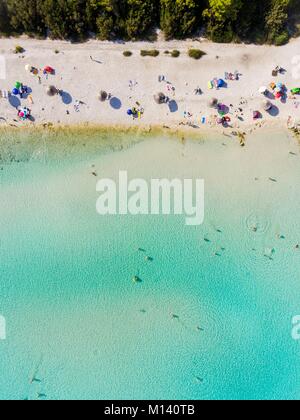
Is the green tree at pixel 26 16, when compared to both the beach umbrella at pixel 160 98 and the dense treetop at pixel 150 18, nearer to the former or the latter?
the dense treetop at pixel 150 18

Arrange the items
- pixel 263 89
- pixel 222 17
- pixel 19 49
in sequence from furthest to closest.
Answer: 1. pixel 263 89
2. pixel 19 49
3. pixel 222 17

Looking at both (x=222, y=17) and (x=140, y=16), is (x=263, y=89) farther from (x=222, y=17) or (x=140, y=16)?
(x=140, y=16)

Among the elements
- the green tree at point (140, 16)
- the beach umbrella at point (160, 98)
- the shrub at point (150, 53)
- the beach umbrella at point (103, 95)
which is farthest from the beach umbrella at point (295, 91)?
the beach umbrella at point (103, 95)

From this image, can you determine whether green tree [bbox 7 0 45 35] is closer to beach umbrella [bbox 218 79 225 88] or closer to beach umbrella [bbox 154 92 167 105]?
beach umbrella [bbox 154 92 167 105]

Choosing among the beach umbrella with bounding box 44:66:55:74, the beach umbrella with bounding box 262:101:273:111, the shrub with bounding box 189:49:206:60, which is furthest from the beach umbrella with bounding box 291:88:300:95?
the beach umbrella with bounding box 44:66:55:74

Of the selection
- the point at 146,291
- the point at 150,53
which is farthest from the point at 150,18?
the point at 146,291

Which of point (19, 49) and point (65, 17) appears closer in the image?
point (65, 17)
